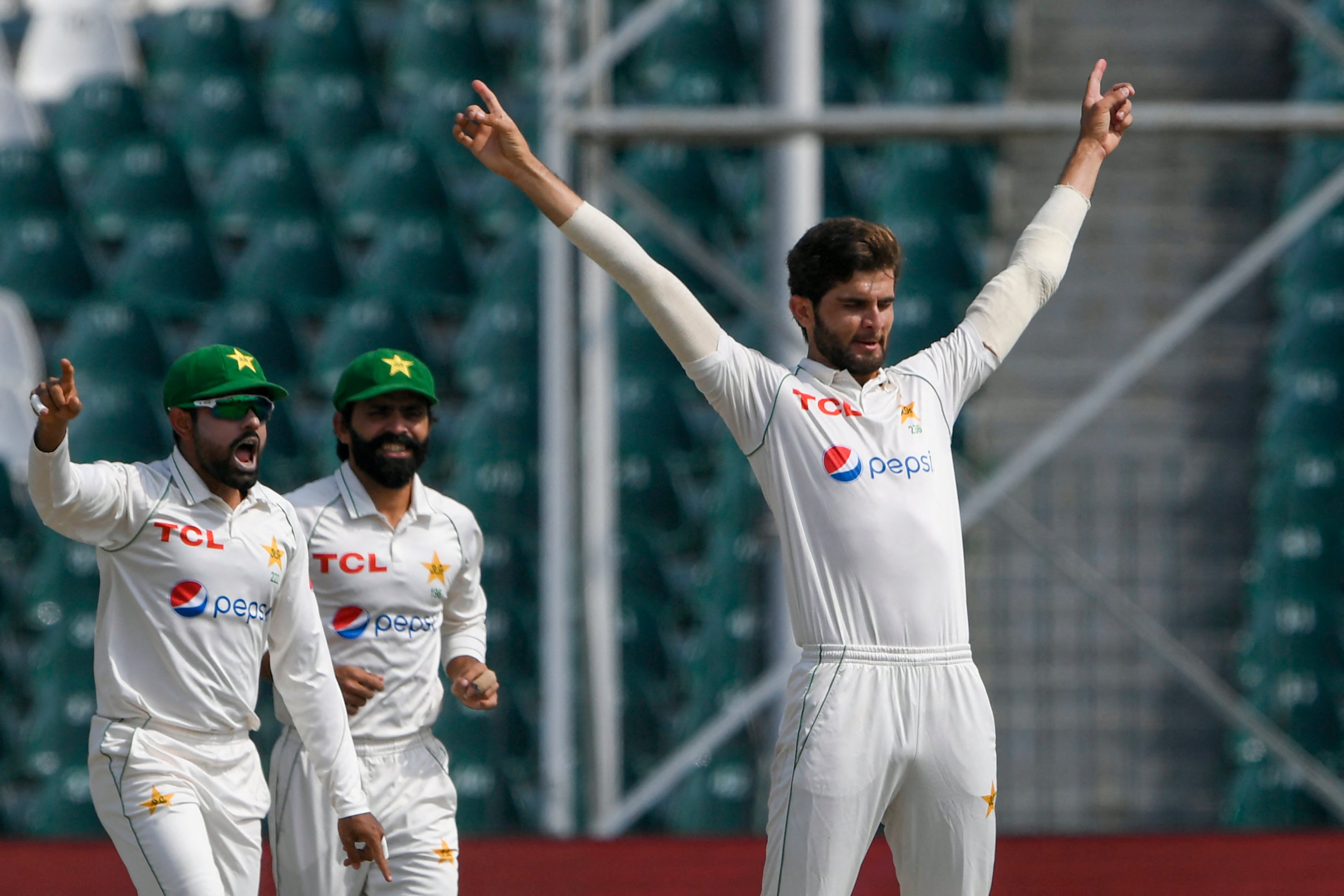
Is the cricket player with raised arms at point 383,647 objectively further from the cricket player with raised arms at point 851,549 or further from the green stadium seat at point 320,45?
the green stadium seat at point 320,45

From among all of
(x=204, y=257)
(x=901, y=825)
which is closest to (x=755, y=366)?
(x=901, y=825)

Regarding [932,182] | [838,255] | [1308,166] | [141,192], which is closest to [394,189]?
[141,192]

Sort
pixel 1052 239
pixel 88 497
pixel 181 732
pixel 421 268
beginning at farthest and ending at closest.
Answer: pixel 421 268 < pixel 1052 239 < pixel 181 732 < pixel 88 497

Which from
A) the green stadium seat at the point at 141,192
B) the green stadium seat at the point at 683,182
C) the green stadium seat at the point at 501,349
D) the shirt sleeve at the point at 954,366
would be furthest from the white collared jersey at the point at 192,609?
the green stadium seat at the point at 141,192

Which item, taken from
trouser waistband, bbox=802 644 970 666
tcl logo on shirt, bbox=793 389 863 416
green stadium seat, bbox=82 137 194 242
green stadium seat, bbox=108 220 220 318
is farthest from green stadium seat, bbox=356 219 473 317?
trouser waistband, bbox=802 644 970 666

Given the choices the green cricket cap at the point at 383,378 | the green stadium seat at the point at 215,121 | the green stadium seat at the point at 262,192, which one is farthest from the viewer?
the green stadium seat at the point at 215,121

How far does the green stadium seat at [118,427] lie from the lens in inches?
294

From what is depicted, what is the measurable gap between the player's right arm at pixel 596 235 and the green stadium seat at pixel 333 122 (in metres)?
6.11

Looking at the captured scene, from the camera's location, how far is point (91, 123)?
8.45 meters

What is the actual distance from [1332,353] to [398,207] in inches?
169

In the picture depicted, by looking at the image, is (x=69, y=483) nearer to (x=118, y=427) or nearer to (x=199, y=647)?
(x=199, y=647)

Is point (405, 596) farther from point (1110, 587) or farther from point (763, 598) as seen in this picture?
point (763, 598)

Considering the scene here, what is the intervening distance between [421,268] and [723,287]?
8.96 ft

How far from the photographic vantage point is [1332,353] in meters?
7.26
